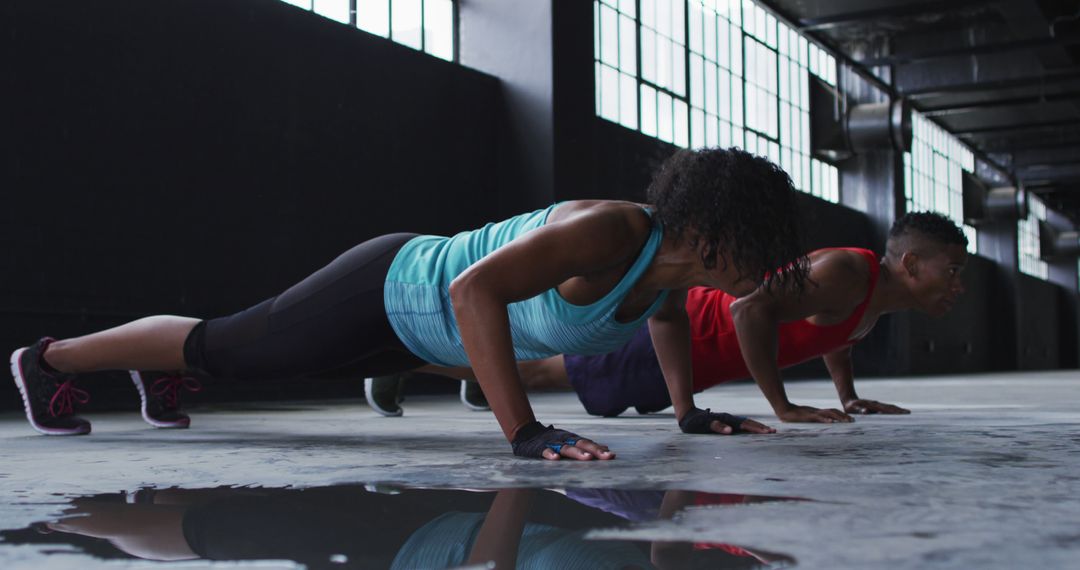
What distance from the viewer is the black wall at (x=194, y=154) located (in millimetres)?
4195

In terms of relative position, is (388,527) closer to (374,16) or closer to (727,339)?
(727,339)

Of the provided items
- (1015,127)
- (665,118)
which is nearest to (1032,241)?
(1015,127)

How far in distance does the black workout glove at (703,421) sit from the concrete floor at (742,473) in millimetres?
94

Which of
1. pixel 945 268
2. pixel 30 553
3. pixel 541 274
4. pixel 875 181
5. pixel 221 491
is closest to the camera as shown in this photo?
pixel 30 553

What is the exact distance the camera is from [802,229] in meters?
1.88

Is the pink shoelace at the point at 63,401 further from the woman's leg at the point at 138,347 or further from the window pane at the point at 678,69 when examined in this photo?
the window pane at the point at 678,69

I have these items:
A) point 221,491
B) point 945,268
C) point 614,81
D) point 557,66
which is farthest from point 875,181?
point 221,491

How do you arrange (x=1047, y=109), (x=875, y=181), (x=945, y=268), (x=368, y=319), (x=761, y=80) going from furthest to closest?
1. (x=1047, y=109)
2. (x=875, y=181)
3. (x=761, y=80)
4. (x=945, y=268)
5. (x=368, y=319)

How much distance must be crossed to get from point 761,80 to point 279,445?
9.18 m

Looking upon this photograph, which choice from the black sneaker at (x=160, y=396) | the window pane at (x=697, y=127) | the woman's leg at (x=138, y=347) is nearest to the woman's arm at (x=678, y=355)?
the woman's leg at (x=138, y=347)

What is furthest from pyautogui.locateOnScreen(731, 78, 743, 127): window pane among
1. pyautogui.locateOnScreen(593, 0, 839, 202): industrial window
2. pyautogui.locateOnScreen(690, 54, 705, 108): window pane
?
pyautogui.locateOnScreen(690, 54, 705, 108): window pane

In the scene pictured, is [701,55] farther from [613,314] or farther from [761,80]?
[613,314]

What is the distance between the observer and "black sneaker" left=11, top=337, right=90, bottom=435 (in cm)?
246

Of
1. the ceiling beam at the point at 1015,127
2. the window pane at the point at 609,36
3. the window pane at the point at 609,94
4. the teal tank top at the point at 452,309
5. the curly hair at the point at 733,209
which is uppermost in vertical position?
the ceiling beam at the point at 1015,127
